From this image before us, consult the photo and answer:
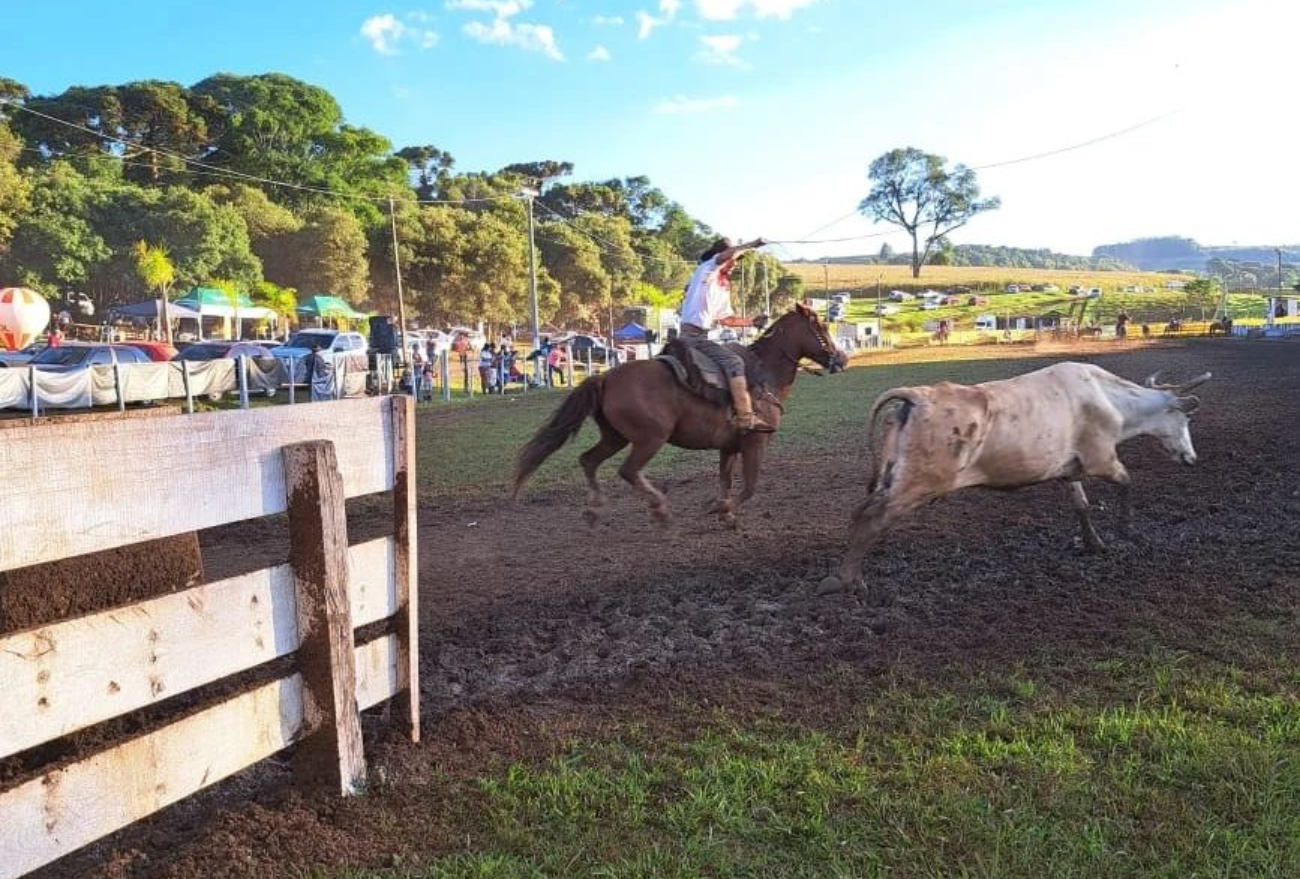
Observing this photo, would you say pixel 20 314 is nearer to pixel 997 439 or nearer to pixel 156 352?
pixel 156 352

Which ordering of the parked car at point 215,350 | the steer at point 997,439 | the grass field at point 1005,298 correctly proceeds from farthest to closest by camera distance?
the grass field at point 1005,298
the parked car at point 215,350
the steer at point 997,439

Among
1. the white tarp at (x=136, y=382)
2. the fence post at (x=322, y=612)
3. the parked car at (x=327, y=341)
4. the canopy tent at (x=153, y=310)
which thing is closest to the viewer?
the fence post at (x=322, y=612)

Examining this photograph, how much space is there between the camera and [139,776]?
291cm

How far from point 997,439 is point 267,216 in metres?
49.6

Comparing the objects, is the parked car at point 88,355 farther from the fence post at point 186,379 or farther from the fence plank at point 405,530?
the fence plank at point 405,530

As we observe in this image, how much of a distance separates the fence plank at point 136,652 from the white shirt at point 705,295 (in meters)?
6.04

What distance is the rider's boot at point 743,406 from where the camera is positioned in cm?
827

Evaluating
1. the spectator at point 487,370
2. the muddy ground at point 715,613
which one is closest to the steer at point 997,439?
the muddy ground at point 715,613

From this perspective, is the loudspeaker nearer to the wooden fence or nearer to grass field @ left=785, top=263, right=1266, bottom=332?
the wooden fence

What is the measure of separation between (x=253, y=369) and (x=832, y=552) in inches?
716

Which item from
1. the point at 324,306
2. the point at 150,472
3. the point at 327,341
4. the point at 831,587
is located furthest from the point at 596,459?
the point at 324,306

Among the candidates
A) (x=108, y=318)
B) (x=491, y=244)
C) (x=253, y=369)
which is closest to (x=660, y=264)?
(x=491, y=244)

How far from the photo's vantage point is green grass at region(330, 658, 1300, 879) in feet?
10.5

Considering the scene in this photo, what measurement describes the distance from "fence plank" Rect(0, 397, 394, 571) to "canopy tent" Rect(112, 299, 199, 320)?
129ft
